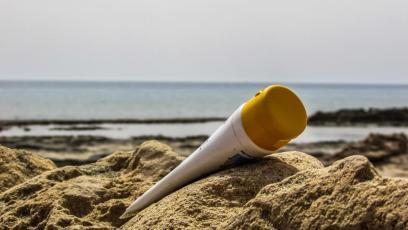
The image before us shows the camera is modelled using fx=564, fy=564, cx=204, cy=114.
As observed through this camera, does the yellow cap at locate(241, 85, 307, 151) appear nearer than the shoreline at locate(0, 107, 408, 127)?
Yes

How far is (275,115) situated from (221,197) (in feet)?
1.79

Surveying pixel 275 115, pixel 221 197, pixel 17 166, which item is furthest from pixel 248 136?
pixel 17 166

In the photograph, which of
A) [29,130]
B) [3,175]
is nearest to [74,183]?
[3,175]

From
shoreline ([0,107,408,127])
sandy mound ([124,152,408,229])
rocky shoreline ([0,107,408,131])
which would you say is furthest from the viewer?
shoreline ([0,107,408,127])

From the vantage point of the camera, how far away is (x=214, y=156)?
342 centimetres

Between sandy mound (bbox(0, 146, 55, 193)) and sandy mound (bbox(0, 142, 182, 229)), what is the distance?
52 centimetres

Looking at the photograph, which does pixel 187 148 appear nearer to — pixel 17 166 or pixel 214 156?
pixel 17 166

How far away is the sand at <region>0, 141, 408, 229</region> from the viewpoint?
244 centimetres

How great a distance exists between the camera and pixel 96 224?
336 cm

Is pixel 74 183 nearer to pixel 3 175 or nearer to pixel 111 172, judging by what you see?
pixel 111 172

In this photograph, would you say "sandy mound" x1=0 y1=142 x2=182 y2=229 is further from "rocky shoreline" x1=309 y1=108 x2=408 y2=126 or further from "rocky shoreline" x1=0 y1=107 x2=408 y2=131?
"rocky shoreline" x1=309 y1=108 x2=408 y2=126

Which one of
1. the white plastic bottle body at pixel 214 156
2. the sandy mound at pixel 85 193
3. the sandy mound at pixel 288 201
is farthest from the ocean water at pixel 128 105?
the sandy mound at pixel 288 201

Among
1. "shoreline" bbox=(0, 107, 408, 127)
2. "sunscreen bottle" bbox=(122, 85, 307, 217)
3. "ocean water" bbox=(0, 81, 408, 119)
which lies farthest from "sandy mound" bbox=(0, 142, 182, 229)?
"ocean water" bbox=(0, 81, 408, 119)

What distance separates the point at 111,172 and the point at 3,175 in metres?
0.88
